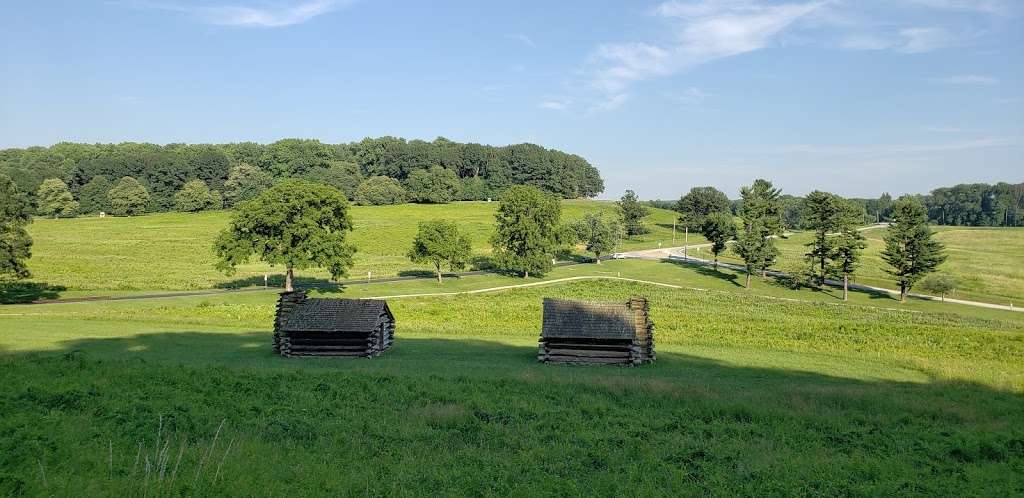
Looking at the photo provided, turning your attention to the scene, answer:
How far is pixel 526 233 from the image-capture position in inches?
3356

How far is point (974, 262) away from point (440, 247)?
9096cm

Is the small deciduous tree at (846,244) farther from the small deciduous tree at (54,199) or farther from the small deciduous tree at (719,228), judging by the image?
the small deciduous tree at (54,199)

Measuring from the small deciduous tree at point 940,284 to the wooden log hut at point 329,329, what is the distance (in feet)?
235

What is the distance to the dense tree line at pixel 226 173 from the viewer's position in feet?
490

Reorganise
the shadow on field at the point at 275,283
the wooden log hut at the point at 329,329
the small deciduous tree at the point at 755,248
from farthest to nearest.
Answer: the small deciduous tree at the point at 755,248 < the shadow on field at the point at 275,283 < the wooden log hut at the point at 329,329

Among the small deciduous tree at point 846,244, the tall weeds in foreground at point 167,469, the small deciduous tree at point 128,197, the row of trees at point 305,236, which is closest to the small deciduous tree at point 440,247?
the row of trees at point 305,236

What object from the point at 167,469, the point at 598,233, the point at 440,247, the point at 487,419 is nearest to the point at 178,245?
the point at 440,247

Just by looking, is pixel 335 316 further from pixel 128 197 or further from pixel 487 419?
pixel 128 197

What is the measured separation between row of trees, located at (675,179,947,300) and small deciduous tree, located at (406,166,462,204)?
3401 inches

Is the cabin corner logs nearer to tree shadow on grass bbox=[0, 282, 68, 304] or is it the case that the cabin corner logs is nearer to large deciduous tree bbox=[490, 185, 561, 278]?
tree shadow on grass bbox=[0, 282, 68, 304]

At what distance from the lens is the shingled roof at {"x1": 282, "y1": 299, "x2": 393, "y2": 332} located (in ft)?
104

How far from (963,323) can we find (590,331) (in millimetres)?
42923

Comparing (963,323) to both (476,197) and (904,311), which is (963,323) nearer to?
(904,311)

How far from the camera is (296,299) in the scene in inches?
1334
